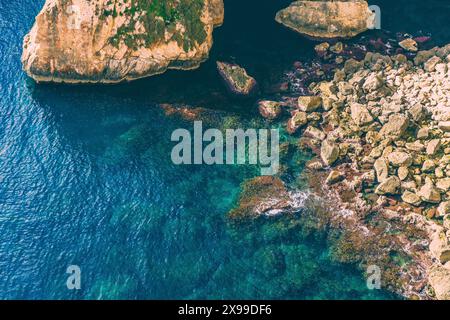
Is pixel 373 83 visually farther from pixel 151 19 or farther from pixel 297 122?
pixel 151 19

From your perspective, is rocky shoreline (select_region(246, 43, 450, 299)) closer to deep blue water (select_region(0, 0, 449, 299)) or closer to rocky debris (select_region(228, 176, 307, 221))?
rocky debris (select_region(228, 176, 307, 221))

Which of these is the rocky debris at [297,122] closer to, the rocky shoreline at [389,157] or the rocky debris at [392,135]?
the rocky shoreline at [389,157]

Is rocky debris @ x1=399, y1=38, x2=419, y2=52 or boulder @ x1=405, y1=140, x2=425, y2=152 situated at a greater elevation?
rocky debris @ x1=399, y1=38, x2=419, y2=52

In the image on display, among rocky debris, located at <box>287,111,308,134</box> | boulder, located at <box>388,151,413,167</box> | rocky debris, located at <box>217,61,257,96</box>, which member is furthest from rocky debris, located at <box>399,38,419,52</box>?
rocky debris, located at <box>217,61,257,96</box>

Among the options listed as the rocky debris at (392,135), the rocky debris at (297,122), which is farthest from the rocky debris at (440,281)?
the rocky debris at (297,122)

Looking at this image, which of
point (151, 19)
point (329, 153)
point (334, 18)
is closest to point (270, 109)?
point (329, 153)

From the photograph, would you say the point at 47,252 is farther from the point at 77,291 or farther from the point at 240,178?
the point at 240,178
